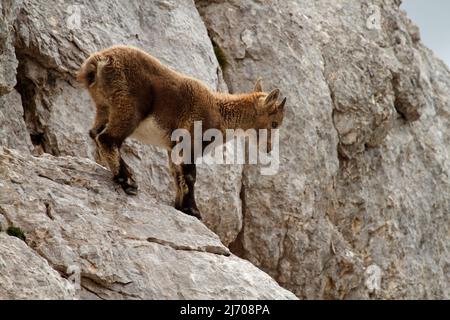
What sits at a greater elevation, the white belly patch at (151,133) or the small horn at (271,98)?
the small horn at (271,98)

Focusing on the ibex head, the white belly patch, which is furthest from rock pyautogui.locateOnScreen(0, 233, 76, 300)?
the ibex head

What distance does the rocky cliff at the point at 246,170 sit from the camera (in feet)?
36.5

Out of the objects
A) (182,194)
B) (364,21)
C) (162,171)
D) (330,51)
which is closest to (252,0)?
(330,51)

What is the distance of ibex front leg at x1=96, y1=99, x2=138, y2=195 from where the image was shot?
12625mm

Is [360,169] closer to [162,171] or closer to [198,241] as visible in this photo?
[162,171]

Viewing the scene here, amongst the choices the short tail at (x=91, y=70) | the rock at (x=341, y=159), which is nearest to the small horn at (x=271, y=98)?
the rock at (x=341, y=159)

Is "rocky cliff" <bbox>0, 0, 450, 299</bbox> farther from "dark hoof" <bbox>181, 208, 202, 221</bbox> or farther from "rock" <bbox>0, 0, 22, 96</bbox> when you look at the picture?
"dark hoof" <bbox>181, 208, 202, 221</bbox>

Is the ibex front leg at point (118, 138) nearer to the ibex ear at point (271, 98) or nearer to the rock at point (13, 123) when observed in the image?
the rock at point (13, 123)

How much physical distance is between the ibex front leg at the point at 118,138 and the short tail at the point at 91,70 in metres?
0.57

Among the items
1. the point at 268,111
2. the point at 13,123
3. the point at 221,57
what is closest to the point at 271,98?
the point at 268,111

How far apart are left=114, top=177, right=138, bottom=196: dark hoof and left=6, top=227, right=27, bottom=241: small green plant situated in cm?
237

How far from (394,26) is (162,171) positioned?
10.8 metres

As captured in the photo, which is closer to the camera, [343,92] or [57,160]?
[57,160]

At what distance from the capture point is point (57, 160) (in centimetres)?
1277
